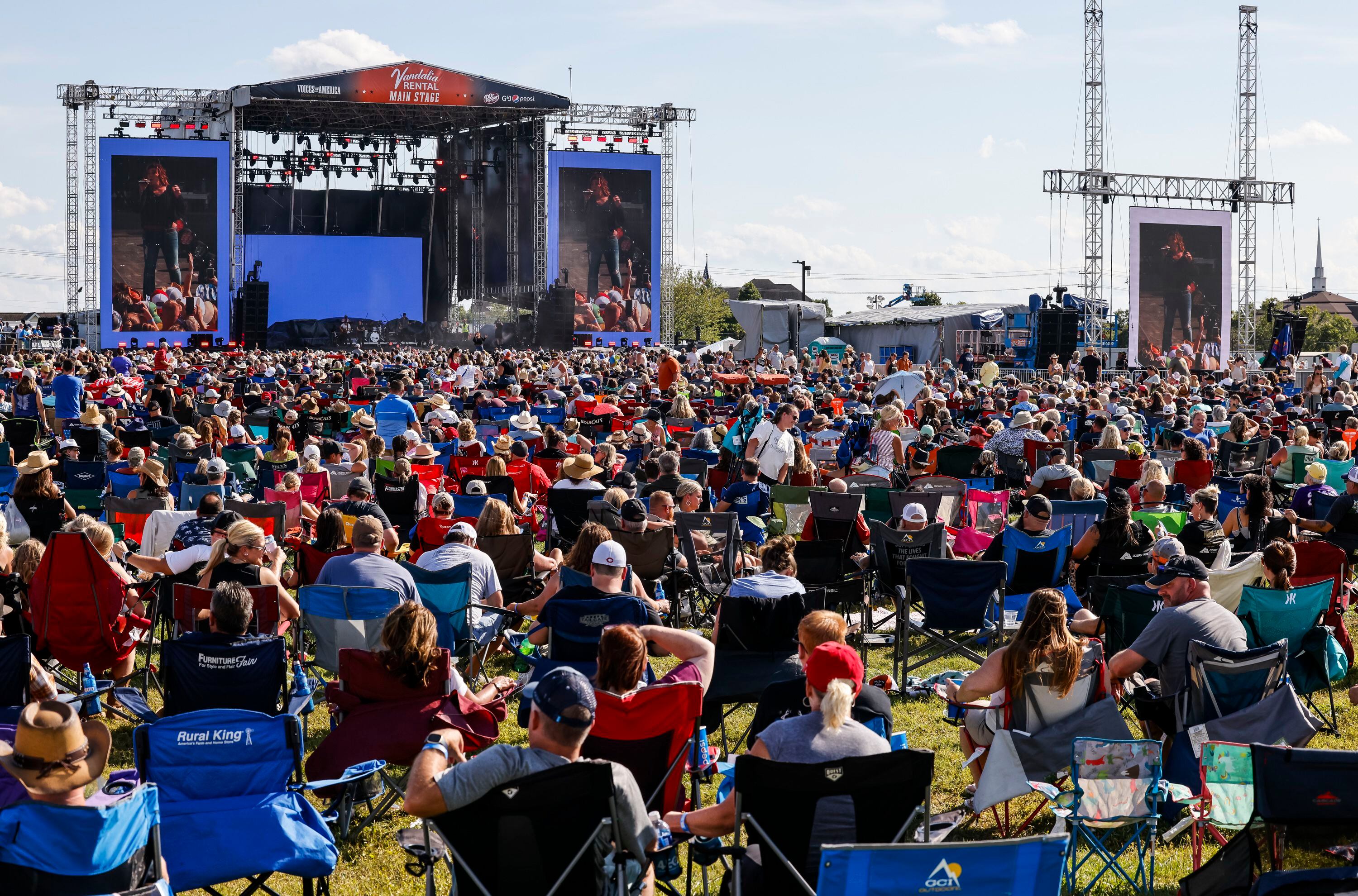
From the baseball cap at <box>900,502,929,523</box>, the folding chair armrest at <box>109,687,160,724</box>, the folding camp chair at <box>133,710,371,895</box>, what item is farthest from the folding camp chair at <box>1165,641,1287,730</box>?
the folding chair armrest at <box>109,687,160,724</box>

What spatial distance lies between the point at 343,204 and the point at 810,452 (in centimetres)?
3135

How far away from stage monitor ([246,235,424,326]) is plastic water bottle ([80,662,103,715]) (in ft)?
114

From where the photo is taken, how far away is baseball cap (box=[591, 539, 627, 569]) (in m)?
5.70

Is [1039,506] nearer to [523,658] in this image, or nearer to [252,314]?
[523,658]

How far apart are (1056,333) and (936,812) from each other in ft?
89.2

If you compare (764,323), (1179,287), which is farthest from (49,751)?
(764,323)

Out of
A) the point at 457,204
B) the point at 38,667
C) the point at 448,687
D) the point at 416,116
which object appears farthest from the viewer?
the point at 457,204

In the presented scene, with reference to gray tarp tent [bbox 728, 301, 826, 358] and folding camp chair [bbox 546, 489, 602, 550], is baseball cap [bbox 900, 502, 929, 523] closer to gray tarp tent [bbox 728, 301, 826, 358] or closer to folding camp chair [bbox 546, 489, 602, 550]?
folding camp chair [bbox 546, 489, 602, 550]

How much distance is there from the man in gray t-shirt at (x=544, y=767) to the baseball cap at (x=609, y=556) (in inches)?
86.7

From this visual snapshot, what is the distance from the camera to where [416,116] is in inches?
1432

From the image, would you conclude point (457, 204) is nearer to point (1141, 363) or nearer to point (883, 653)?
point (1141, 363)

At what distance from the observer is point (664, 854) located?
354 centimetres

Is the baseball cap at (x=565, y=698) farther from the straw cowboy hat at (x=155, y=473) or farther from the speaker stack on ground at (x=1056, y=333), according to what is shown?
the speaker stack on ground at (x=1056, y=333)

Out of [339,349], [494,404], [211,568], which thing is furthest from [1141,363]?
[211,568]
